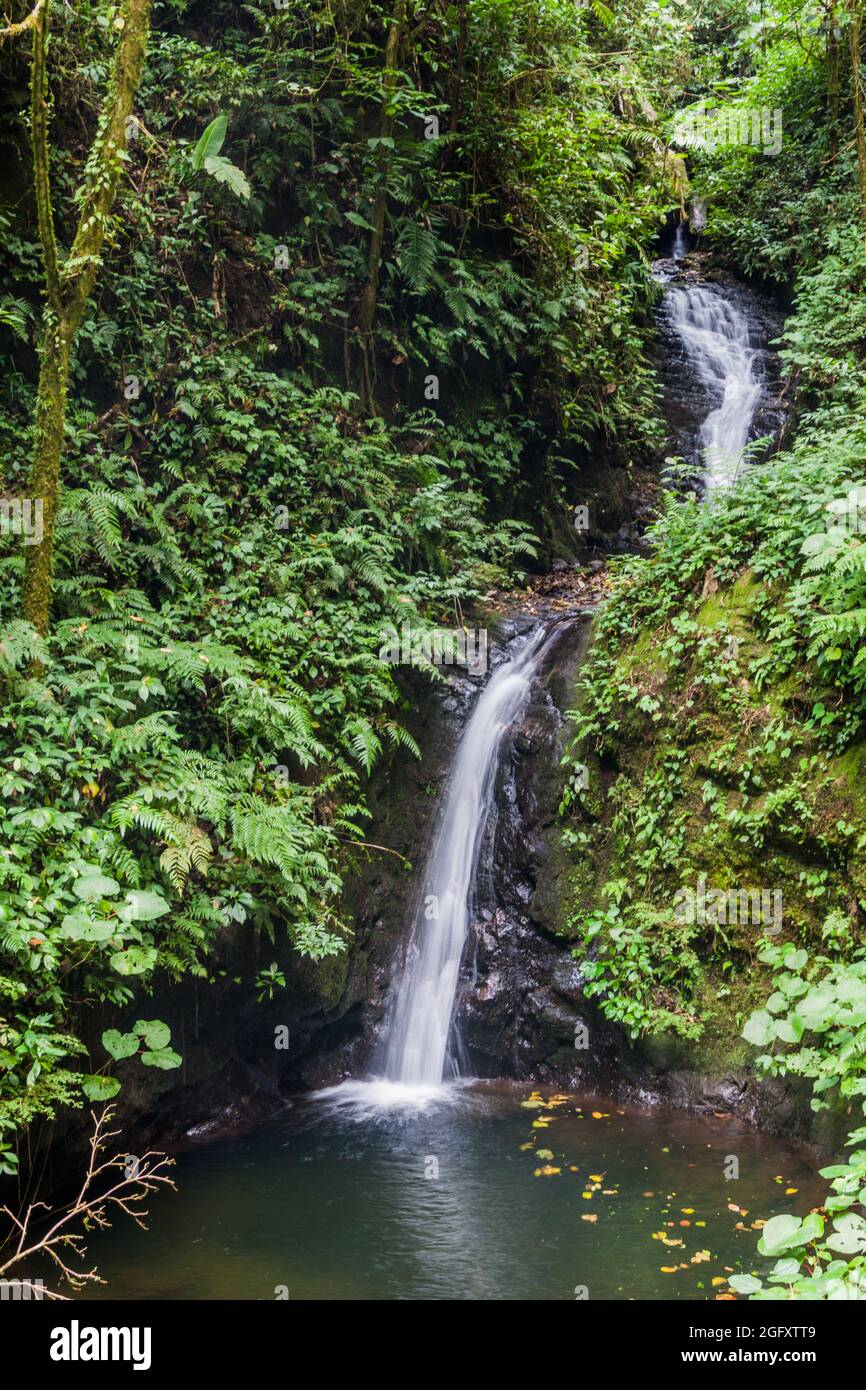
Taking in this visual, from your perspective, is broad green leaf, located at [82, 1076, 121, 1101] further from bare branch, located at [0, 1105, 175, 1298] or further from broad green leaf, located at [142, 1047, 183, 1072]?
broad green leaf, located at [142, 1047, 183, 1072]

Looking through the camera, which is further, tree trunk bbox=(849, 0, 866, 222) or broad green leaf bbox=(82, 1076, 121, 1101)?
tree trunk bbox=(849, 0, 866, 222)

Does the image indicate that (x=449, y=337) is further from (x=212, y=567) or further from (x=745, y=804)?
(x=745, y=804)

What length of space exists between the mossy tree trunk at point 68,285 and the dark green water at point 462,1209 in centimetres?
394

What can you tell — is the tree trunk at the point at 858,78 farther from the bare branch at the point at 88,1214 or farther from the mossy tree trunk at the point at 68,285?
the bare branch at the point at 88,1214

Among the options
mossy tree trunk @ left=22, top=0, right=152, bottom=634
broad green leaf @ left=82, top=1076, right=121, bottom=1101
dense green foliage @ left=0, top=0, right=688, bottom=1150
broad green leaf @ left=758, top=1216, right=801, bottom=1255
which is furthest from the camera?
mossy tree trunk @ left=22, top=0, right=152, bottom=634

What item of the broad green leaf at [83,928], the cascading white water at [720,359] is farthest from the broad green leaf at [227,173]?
the cascading white water at [720,359]

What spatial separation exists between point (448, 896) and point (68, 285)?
568cm

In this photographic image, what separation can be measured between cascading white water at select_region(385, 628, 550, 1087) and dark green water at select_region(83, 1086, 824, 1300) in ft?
2.57

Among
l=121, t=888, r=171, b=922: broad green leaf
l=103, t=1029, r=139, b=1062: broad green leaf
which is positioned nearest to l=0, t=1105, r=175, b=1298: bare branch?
l=103, t=1029, r=139, b=1062: broad green leaf

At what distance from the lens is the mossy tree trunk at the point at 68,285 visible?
616 cm

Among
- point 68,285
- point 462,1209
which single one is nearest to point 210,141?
point 68,285

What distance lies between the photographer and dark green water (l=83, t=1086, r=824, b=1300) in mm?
4836

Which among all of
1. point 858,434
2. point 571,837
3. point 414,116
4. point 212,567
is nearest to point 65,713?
point 212,567

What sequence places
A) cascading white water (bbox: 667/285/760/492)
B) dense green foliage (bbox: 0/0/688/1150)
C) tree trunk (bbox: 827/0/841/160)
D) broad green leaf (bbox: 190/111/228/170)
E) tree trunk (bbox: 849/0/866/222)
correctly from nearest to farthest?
1. dense green foliage (bbox: 0/0/688/1150)
2. broad green leaf (bbox: 190/111/228/170)
3. tree trunk (bbox: 849/0/866/222)
4. cascading white water (bbox: 667/285/760/492)
5. tree trunk (bbox: 827/0/841/160)
